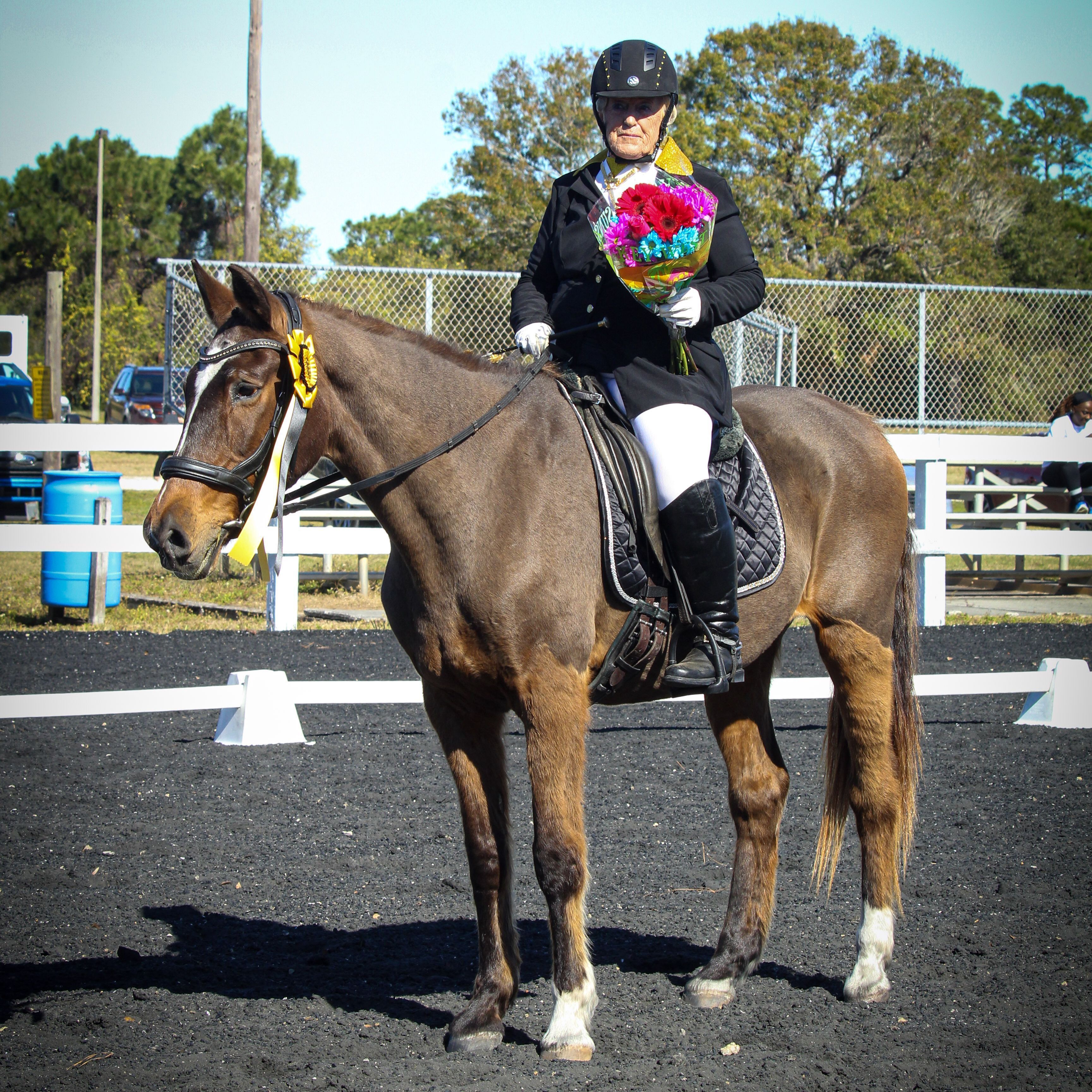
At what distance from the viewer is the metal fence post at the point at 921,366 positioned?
1186 centimetres

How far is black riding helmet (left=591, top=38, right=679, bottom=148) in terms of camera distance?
10.9 ft

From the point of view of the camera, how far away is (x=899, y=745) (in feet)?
13.2

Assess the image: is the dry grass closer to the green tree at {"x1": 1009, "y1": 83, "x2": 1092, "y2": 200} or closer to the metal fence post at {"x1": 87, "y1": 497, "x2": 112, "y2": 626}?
the metal fence post at {"x1": 87, "y1": 497, "x2": 112, "y2": 626}

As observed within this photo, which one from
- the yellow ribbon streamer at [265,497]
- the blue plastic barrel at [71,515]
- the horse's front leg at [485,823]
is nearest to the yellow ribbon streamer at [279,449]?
the yellow ribbon streamer at [265,497]

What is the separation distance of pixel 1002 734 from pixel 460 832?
3.74 metres

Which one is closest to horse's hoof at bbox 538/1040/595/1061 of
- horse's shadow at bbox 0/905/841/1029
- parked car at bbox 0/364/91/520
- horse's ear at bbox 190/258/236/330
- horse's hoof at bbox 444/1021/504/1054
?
horse's hoof at bbox 444/1021/504/1054

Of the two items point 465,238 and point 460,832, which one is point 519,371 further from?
point 465,238

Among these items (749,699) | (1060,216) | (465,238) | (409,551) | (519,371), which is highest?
(1060,216)

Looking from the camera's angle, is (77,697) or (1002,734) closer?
(77,697)

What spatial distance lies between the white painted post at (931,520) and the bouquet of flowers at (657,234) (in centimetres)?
697

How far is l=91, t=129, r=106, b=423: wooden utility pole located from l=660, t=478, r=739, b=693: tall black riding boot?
96.9 feet

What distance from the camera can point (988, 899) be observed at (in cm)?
432

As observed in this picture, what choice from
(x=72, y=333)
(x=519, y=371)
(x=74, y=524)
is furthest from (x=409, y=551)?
(x=72, y=333)

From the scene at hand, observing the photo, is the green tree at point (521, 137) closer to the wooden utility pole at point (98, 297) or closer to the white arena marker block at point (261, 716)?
the wooden utility pole at point (98, 297)
